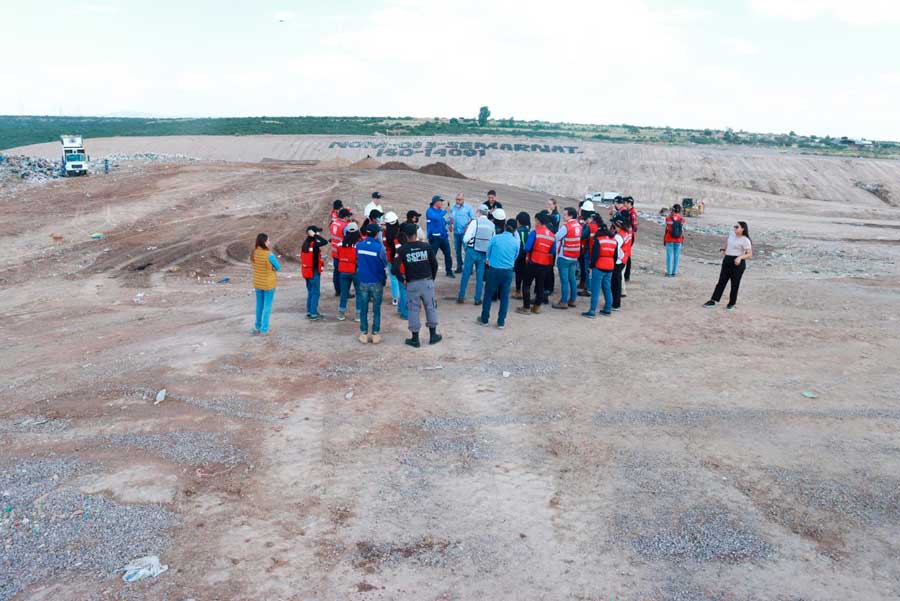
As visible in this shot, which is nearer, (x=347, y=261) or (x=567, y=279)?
(x=347, y=261)

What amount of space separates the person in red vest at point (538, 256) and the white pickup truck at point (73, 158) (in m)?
31.3

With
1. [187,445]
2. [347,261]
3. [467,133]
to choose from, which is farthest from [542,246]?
[467,133]

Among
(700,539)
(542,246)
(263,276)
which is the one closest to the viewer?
(700,539)

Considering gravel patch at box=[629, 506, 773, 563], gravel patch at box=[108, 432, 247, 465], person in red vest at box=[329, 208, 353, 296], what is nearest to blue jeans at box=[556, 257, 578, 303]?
person in red vest at box=[329, 208, 353, 296]

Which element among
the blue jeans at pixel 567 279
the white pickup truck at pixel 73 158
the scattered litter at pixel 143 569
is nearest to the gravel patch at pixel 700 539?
the scattered litter at pixel 143 569

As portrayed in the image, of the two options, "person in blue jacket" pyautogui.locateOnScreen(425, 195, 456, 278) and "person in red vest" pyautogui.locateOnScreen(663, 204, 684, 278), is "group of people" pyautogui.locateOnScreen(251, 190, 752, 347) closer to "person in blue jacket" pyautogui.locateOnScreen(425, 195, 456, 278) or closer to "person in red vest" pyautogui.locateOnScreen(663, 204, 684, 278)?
"person in blue jacket" pyautogui.locateOnScreen(425, 195, 456, 278)

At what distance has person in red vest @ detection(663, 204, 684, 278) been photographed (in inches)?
545

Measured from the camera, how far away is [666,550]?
4984 mm

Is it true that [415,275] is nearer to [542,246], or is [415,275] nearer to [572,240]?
[542,246]

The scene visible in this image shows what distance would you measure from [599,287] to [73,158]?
109 ft

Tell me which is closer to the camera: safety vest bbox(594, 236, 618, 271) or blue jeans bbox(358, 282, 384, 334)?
blue jeans bbox(358, 282, 384, 334)

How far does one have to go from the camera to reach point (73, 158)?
110 ft

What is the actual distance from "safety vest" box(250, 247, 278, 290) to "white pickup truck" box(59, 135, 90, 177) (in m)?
29.9

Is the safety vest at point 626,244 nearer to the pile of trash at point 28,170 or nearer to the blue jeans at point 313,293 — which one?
the blue jeans at point 313,293
